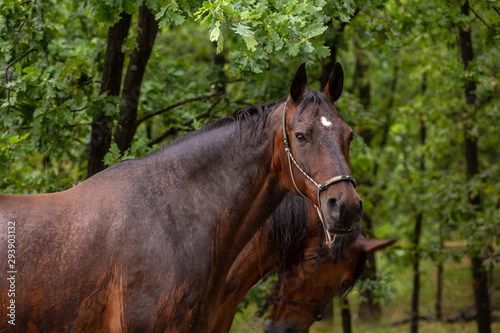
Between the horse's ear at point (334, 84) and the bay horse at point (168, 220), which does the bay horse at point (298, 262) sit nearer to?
the bay horse at point (168, 220)

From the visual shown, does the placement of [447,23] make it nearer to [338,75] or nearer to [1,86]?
[338,75]

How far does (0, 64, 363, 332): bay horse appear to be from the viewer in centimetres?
309

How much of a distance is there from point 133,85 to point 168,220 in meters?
2.92

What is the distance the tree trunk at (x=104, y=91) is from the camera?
18.3ft

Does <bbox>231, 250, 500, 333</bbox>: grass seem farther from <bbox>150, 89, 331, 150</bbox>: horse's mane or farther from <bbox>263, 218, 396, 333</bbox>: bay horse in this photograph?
<bbox>150, 89, 331, 150</bbox>: horse's mane

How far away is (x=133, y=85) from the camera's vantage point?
580cm

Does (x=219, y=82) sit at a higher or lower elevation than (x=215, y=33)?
lower

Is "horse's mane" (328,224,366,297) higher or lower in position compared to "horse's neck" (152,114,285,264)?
lower

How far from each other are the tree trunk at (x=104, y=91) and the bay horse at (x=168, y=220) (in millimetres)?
2208

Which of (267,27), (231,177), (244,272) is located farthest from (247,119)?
(244,272)

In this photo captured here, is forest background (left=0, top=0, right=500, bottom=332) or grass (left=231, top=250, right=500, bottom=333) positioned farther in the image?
grass (left=231, top=250, right=500, bottom=333)

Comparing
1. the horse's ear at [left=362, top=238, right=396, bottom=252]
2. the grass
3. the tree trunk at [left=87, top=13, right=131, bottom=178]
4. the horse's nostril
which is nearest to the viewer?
the horse's nostril

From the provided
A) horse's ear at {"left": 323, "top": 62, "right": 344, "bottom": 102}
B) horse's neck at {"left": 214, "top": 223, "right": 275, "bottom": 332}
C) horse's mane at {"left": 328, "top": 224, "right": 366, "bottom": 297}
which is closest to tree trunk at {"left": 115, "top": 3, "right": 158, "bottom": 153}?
horse's neck at {"left": 214, "top": 223, "right": 275, "bottom": 332}

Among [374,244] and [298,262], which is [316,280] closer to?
[298,262]
